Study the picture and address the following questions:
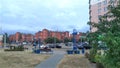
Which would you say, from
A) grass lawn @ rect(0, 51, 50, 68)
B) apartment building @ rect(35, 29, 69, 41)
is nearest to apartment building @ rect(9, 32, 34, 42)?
apartment building @ rect(35, 29, 69, 41)

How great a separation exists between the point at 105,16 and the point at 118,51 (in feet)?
5.66

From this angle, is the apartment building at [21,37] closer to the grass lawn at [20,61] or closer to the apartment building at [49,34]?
the apartment building at [49,34]

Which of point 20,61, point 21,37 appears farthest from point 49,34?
point 20,61

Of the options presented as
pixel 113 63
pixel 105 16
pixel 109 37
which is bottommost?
pixel 113 63

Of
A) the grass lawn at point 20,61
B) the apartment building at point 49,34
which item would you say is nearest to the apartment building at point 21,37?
the apartment building at point 49,34

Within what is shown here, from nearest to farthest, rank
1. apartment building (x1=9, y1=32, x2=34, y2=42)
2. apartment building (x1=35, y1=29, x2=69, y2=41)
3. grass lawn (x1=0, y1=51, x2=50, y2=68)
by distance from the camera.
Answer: grass lawn (x1=0, y1=51, x2=50, y2=68)
apartment building (x1=35, y1=29, x2=69, y2=41)
apartment building (x1=9, y1=32, x2=34, y2=42)

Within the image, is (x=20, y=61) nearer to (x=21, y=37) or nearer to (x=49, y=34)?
(x=49, y=34)

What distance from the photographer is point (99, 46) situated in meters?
8.04

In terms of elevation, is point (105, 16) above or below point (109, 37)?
above

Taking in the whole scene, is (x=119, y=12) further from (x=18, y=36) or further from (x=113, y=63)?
(x=18, y=36)

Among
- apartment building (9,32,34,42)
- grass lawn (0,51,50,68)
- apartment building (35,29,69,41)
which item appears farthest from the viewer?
apartment building (9,32,34,42)

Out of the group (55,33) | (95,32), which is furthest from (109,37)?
(55,33)

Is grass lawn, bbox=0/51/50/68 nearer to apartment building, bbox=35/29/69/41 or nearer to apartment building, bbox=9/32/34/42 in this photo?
apartment building, bbox=35/29/69/41

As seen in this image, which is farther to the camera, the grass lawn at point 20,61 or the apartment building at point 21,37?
the apartment building at point 21,37
